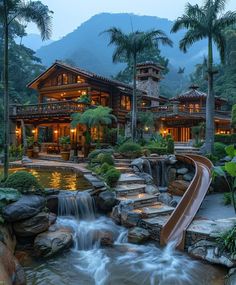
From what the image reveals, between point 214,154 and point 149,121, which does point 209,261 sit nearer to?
point 214,154

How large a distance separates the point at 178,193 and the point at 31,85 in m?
23.5

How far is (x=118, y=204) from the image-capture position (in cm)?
1263

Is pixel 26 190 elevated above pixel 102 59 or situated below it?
below

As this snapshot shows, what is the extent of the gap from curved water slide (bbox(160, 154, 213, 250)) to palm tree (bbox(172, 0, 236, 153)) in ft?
21.2

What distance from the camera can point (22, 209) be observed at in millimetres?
9797

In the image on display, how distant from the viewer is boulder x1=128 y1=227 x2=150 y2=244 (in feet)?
35.7

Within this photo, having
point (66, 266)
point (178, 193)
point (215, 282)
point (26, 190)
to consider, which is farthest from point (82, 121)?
Result: point (215, 282)

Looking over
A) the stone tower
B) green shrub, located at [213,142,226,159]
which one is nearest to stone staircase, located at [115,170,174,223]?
green shrub, located at [213,142,226,159]

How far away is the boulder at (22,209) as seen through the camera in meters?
9.60

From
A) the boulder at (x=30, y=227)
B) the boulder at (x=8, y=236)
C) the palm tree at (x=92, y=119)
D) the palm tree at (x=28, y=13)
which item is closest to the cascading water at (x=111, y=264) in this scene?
the boulder at (x=8, y=236)

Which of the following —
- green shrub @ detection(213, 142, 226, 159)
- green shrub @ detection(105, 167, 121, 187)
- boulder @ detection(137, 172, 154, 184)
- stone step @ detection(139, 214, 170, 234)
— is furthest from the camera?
green shrub @ detection(213, 142, 226, 159)

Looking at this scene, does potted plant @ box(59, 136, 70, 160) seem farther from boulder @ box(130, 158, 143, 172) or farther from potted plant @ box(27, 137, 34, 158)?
boulder @ box(130, 158, 143, 172)

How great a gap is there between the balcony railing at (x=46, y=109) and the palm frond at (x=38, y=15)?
10.7m

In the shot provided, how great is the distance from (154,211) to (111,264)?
366cm
